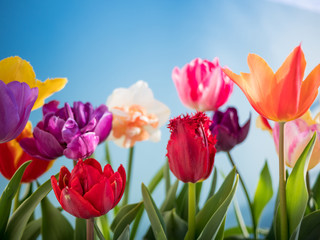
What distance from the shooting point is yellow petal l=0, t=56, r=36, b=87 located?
1.48 feet

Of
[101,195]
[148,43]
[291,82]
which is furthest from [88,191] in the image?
[148,43]

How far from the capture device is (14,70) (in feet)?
1.50

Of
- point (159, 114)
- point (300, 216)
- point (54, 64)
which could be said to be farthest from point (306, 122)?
point (54, 64)

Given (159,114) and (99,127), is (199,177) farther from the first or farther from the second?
(159,114)

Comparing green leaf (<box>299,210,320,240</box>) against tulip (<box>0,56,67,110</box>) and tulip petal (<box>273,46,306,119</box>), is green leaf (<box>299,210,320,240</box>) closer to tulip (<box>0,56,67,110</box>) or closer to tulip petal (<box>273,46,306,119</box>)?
tulip petal (<box>273,46,306,119</box>)

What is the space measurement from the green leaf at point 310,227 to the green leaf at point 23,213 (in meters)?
0.31

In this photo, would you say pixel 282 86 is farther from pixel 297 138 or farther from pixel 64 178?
pixel 64 178

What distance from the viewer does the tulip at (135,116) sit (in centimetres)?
62

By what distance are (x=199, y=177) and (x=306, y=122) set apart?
0.20 metres

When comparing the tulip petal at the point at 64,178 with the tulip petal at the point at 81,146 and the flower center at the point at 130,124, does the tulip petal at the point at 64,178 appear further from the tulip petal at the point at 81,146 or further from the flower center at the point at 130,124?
the flower center at the point at 130,124

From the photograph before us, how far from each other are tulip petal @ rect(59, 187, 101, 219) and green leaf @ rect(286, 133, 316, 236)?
23cm

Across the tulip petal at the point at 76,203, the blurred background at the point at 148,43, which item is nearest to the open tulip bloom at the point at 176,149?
→ the tulip petal at the point at 76,203

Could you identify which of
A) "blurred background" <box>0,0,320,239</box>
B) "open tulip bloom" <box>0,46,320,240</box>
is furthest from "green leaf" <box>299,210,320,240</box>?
"blurred background" <box>0,0,320,239</box>

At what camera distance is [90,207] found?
341mm
